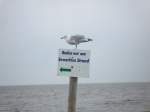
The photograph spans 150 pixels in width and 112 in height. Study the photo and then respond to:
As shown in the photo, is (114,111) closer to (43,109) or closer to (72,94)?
(43,109)

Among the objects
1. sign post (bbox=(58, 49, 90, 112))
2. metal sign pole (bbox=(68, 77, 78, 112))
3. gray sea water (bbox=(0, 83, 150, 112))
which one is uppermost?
sign post (bbox=(58, 49, 90, 112))

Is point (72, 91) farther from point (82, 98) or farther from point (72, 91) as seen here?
point (82, 98)

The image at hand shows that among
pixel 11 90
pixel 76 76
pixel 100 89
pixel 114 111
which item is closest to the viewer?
pixel 76 76

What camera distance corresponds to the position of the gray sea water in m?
6.68

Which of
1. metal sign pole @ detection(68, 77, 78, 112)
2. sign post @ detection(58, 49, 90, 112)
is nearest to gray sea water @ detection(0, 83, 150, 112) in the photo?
metal sign pole @ detection(68, 77, 78, 112)

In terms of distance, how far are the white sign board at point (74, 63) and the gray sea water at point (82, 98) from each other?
4172 millimetres

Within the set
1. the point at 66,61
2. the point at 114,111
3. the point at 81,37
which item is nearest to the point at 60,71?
the point at 66,61

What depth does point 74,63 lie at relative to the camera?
7.57 ft

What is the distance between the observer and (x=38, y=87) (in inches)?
428

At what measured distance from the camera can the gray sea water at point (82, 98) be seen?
668 centimetres

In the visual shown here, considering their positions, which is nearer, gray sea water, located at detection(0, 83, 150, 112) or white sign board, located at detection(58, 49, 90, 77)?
white sign board, located at detection(58, 49, 90, 77)

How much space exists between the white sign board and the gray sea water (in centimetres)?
417

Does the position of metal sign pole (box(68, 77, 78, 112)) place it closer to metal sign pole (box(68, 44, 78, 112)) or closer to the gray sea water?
metal sign pole (box(68, 44, 78, 112))

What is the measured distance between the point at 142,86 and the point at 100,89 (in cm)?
178
